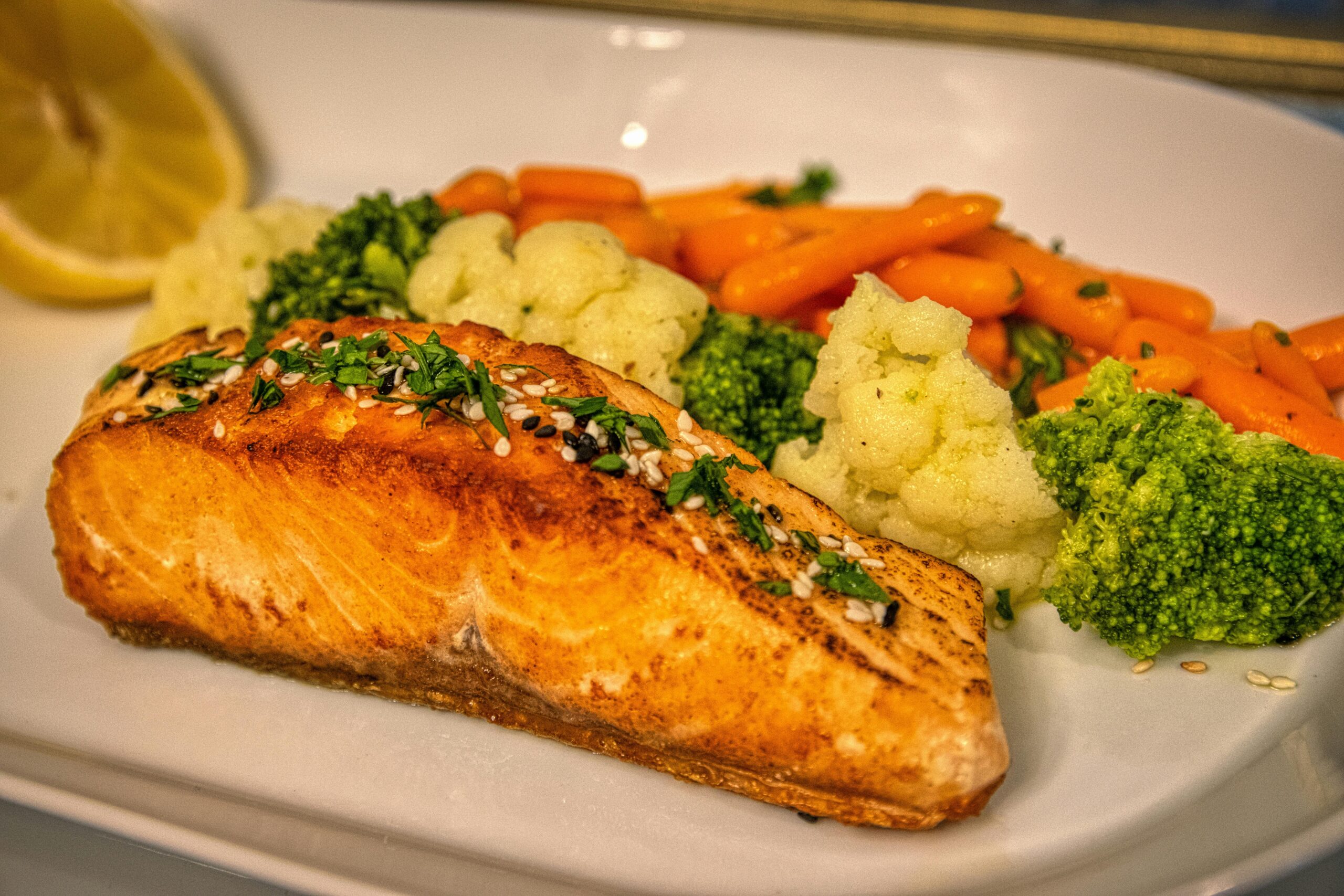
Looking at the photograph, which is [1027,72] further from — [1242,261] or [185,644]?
[185,644]

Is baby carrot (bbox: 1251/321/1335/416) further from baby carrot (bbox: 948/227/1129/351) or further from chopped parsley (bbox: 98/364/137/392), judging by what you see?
chopped parsley (bbox: 98/364/137/392)

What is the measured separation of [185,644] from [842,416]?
2185 mm

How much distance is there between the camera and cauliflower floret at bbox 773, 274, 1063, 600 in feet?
9.18

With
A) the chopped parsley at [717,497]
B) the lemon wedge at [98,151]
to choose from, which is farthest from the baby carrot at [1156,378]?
the lemon wedge at [98,151]

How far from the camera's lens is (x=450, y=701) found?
2756 millimetres

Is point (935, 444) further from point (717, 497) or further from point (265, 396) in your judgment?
point (265, 396)

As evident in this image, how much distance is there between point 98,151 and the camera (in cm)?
475

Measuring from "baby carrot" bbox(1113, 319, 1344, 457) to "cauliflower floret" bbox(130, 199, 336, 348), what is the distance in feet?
11.2

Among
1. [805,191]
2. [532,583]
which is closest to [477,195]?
[805,191]

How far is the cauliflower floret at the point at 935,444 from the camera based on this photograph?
2797mm

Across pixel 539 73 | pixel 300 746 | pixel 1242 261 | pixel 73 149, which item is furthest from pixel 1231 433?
pixel 73 149

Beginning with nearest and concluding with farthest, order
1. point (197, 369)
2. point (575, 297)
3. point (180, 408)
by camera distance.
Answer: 1. point (180, 408)
2. point (197, 369)
3. point (575, 297)

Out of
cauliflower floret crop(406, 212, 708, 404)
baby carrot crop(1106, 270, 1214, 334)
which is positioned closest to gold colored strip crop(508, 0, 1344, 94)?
baby carrot crop(1106, 270, 1214, 334)

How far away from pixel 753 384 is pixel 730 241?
1.00m
